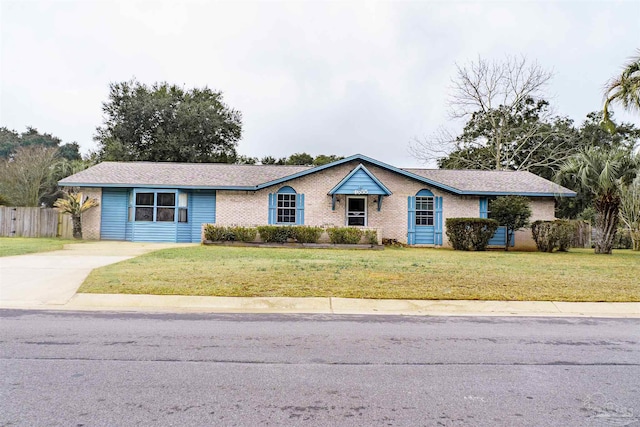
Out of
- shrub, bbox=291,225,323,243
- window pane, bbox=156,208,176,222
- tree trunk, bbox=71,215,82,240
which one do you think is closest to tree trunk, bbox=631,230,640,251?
shrub, bbox=291,225,323,243

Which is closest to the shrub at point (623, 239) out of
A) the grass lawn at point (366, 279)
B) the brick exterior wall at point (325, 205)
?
the brick exterior wall at point (325, 205)

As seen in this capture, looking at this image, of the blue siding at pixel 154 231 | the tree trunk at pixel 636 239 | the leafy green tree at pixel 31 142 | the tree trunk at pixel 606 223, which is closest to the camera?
the tree trunk at pixel 606 223

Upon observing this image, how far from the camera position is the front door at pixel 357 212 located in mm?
22203

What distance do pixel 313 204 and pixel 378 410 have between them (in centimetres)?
1844

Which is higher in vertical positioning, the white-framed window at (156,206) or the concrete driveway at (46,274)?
the white-framed window at (156,206)

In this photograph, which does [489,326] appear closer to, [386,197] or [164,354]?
[164,354]

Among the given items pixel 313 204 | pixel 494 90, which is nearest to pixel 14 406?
pixel 313 204

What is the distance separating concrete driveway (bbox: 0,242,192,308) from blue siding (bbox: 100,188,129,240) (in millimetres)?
6530

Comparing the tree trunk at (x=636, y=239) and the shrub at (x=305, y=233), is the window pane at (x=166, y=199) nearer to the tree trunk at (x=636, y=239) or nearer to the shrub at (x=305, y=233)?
the shrub at (x=305, y=233)

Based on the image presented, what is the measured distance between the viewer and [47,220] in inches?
957

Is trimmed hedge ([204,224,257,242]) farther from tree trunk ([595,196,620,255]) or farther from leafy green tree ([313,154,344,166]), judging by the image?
leafy green tree ([313,154,344,166])

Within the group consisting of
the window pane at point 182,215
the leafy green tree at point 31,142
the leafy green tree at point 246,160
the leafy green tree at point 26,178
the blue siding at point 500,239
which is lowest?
the blue siding at point 500,239

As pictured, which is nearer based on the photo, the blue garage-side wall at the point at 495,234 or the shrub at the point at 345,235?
the shrub at the point at 345,235

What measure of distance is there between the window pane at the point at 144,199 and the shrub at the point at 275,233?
5.88m
